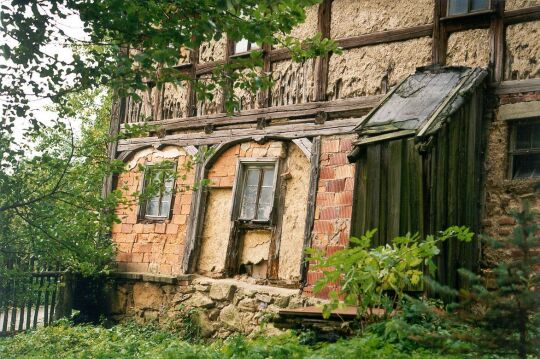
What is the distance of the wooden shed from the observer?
6676mm

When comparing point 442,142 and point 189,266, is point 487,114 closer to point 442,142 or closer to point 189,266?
point 442,142

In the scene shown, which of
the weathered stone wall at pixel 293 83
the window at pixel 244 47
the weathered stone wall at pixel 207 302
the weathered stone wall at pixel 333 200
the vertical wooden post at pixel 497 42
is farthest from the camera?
the window at pixel 244 47

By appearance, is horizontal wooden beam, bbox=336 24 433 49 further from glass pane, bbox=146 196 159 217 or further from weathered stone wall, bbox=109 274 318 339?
glass pane, bbox=146 196 159 217

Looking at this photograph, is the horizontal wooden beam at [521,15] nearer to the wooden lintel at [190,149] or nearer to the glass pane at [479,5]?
the glass pane at [479,5]

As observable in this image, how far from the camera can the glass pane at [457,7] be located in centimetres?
789

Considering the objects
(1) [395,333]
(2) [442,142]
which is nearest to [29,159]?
(1) [395,333]

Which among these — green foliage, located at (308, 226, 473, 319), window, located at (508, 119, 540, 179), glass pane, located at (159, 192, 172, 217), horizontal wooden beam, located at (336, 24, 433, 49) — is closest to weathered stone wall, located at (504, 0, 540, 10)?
horizontal wooden beam, located at (336, 24, 433, 49)

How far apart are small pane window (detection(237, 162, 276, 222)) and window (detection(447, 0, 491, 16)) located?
342cm

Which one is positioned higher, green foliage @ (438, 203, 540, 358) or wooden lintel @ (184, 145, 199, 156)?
wooden lintel @ (184, 145, 199, 156)

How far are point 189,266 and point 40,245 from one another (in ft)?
14.0

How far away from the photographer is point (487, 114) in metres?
7.50

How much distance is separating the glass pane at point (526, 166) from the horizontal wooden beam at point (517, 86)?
2.59 ft

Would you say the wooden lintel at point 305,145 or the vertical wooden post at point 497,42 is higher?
the vertical wooden post at point 497,42

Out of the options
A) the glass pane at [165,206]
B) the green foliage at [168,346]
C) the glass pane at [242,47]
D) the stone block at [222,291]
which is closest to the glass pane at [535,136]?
the green foliage at [168,346]
